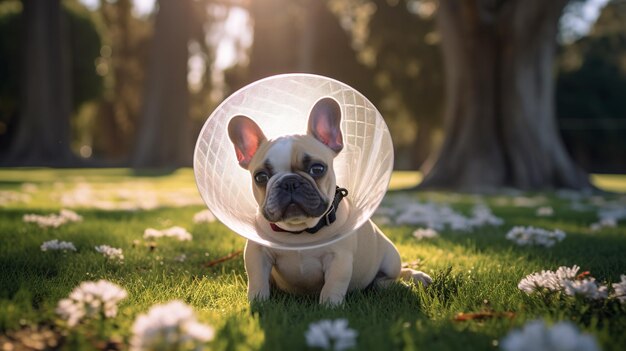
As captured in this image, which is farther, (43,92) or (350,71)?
(350,71)

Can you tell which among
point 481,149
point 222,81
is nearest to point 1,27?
point 222,81

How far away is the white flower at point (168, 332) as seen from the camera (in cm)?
170

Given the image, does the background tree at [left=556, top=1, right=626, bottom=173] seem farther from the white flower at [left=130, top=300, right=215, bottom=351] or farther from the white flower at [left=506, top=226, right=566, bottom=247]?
the white flower at [left=130, top=300, right=215, bottom=351]

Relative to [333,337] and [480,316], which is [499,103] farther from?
[333,337]

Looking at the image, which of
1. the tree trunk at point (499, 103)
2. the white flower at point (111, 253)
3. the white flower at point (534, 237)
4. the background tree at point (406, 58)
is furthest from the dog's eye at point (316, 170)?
the background tree at point (406, 58)

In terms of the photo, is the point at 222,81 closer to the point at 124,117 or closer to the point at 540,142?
the point at 124,117

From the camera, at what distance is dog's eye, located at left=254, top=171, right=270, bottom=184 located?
2779 mm

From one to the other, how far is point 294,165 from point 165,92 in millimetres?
21493

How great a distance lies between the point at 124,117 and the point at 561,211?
120 feet

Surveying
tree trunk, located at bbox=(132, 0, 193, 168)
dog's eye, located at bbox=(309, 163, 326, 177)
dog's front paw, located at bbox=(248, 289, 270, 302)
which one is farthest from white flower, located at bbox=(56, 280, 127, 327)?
tree trunk, located at bbox=(132, 0, 193, 168)

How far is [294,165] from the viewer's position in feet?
8.91

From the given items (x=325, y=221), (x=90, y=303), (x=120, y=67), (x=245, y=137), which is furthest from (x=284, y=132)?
(x=120, y=67)

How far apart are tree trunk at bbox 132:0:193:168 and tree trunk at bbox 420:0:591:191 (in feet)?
46.7

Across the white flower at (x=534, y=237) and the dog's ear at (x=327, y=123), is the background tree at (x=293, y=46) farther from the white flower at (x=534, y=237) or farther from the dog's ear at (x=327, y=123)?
the dog's ear at (x=327, y=123)
